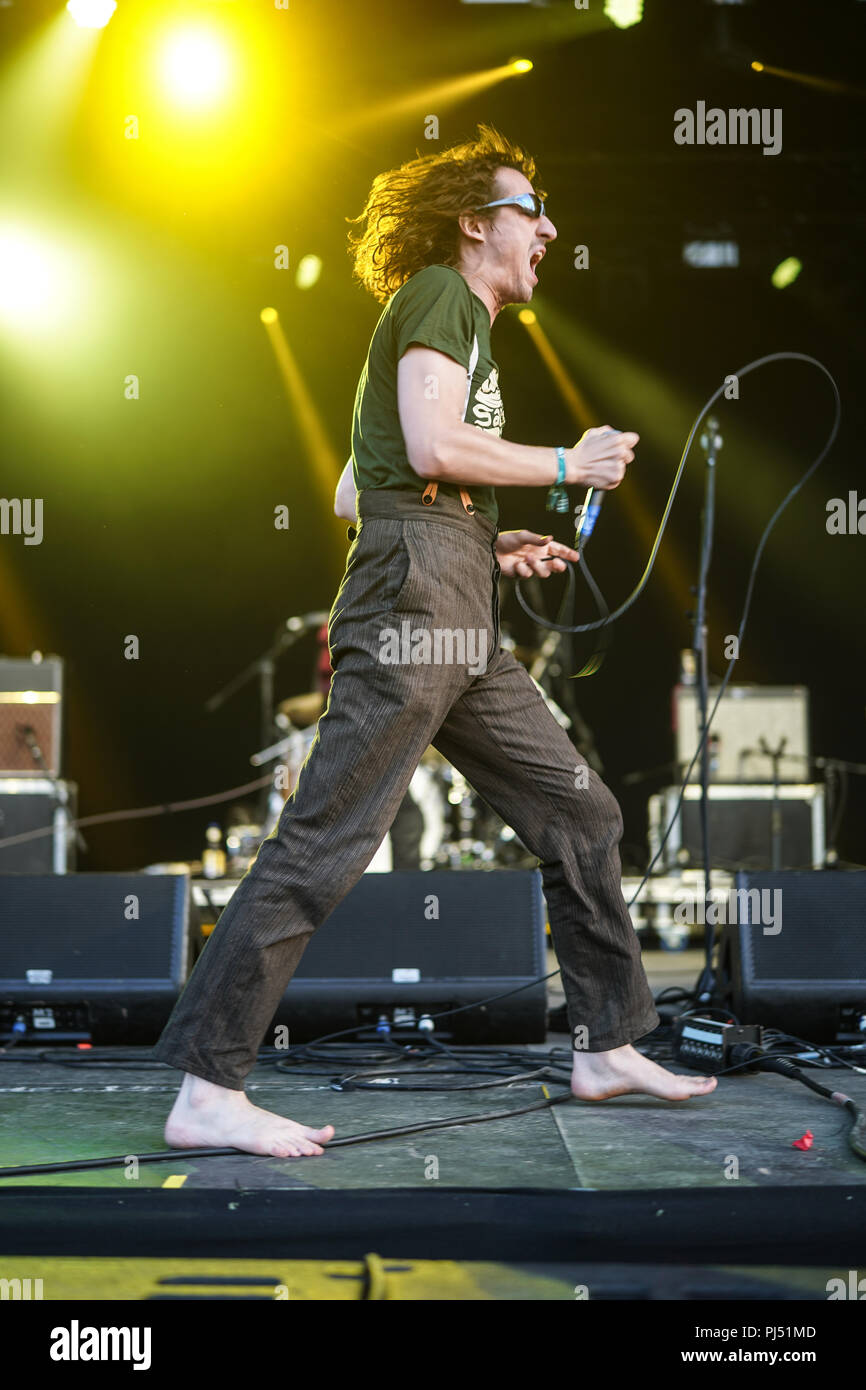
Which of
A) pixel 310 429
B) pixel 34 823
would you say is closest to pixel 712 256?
pixel 310 429

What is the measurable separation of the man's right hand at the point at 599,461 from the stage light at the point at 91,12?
564 cm

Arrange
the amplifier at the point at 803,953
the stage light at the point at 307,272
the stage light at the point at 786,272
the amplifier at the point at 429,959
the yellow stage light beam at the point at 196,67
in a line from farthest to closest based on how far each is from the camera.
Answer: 1. the stage light at the point at 786,272
2. the stage light at the point at 307,272
3. the yellow stage light beam at the point at 196,67
4. the amplifier at the point at 429,959
5. the amplifier at the point at 803,953

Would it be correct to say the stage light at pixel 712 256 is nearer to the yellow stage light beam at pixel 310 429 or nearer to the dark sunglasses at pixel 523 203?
the yellow stage light beam at pixel 310 429

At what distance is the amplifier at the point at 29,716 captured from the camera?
782cm

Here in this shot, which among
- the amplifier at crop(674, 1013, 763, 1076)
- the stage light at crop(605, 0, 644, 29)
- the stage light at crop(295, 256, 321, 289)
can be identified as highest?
the stage light at crop(605, 0, 644, 29)

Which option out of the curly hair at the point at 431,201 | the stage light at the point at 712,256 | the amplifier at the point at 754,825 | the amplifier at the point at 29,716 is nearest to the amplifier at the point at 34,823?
the amplifier at the point at 29,716

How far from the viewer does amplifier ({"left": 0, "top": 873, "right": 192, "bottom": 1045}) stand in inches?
141

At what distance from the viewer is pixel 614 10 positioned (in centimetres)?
686

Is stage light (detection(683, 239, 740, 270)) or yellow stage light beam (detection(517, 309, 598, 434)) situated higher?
stage light (detection(683, 239, 740, 270))

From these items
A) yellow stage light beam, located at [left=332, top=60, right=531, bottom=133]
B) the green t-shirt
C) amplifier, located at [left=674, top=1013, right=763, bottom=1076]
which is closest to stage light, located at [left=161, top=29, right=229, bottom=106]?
yellow stage light beam, located at [left=332, top=60, right=531, bottom=133]

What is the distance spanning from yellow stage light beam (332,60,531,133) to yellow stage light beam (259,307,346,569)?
7.81ft

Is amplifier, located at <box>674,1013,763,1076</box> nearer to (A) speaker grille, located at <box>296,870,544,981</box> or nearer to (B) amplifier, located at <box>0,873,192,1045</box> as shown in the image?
(A) speaker grille, located at <box>296,870,544,981</box>

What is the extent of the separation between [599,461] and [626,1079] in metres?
1.29

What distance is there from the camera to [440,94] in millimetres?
7016
